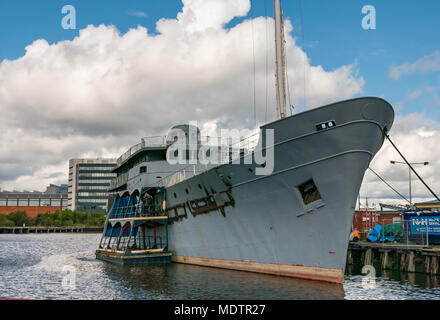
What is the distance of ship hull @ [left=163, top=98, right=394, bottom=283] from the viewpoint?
49.8 ft

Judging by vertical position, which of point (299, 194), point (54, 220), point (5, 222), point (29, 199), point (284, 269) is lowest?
point (284, 269)

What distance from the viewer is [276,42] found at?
19406 millimetres

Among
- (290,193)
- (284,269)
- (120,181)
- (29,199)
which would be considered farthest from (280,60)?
(29,199)

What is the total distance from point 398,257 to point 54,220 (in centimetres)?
11680

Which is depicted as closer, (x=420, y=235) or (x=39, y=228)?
(x=420, y=235)

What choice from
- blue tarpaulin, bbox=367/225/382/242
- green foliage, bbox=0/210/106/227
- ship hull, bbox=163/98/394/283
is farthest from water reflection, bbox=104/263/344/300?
green foliage, bbox=0/210/106/227

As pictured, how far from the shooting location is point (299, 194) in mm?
16359

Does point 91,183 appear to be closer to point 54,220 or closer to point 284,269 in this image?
point 54,220

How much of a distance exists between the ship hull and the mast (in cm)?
250

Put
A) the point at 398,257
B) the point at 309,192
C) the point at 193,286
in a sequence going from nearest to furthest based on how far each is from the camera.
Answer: the point at 309,192, the point at 193,286, the point at 398,257
